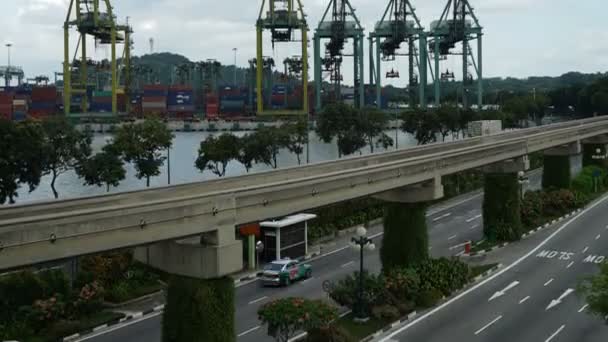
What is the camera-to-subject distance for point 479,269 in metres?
31.9

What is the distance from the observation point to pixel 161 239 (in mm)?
16859

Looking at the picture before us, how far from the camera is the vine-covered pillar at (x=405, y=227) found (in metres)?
27.8

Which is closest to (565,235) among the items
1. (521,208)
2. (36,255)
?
(521,208)

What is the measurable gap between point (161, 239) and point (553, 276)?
67.8 feet

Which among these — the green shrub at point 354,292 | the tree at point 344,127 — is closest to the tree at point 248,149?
the tree at point 344,127

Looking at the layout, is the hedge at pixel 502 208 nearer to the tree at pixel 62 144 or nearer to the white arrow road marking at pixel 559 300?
the white arrow road marking at pixel 559 300

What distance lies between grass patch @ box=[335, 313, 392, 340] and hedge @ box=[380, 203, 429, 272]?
4214mm

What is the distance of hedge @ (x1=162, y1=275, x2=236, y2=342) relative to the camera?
17.3m

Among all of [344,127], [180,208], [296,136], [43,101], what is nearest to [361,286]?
[180,208]

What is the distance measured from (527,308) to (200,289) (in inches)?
560

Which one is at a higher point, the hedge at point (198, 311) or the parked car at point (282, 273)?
the hedge at point (198, 311)

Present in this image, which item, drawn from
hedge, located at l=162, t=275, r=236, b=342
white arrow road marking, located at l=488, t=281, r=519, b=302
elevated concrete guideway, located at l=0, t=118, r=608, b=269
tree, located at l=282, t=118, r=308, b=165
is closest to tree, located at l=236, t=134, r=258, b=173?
tree, located at l=282, t=118, r=308, b=165

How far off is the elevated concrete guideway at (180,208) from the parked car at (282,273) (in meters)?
4.34

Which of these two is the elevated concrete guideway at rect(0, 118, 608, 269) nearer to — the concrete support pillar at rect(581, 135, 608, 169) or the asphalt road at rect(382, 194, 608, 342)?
the asphalt road at rect(382, 194, 608, 342)
